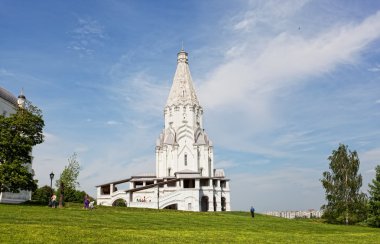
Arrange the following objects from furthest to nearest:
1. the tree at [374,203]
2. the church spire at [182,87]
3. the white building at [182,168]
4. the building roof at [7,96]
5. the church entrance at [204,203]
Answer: the church spire at [182,87] < the church entrance at [204,203] < the white building at [182,168] < the building roof at [7,96] < the tree at [374,203]

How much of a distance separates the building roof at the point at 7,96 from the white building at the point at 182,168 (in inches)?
849

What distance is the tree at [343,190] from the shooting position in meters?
52.0

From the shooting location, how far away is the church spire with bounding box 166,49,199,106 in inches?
2980

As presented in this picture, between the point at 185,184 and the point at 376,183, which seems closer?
the point at 376,183

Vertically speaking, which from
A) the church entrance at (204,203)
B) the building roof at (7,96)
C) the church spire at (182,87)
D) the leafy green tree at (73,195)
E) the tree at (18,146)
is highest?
the church spire at (182,87)

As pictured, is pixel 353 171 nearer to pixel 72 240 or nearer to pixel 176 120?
pixel 176 120

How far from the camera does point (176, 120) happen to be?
7519 cm

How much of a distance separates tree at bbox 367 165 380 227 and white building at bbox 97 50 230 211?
25606 mm

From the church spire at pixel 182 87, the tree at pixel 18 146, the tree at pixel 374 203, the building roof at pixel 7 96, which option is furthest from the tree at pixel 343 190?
the building roof at pixel 7 96

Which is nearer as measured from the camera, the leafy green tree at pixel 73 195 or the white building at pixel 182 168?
the white building at pixel 182 168

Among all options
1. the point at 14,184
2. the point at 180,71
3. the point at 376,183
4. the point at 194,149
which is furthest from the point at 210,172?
the point at 14,184

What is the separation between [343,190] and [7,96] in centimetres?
4766

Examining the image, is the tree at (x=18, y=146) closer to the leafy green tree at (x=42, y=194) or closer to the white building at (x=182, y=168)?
the white building at (x=182, y=168)

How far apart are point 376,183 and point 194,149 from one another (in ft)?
113
